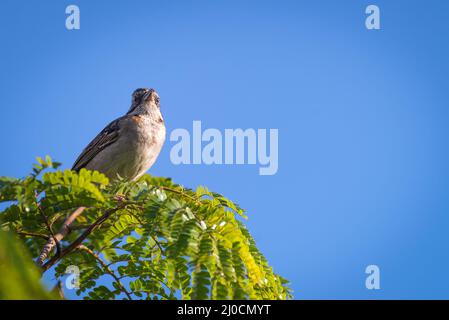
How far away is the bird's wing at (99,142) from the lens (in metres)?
8.13

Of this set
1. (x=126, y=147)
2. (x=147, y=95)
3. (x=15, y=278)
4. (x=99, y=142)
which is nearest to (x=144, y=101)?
(x=147, y=95)

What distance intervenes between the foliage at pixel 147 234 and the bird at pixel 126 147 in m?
2.52

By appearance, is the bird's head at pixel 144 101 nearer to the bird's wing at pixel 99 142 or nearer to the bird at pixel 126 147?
the bird at pixel 126 147

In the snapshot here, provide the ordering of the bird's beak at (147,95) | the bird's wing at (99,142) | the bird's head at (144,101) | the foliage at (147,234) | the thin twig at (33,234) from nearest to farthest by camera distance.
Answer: the foliage at (147,234) < the thin twig at (33,234) < the bird's wing at (99,142) < the bird's head at (144,101) < the bird's beak at (147,95)

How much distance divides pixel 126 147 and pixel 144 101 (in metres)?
1.48

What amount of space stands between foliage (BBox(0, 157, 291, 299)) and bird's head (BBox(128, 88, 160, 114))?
385 cm

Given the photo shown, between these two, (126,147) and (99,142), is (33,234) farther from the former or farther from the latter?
(99,142)

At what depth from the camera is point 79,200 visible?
4.12m

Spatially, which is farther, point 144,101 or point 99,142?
point 144,101

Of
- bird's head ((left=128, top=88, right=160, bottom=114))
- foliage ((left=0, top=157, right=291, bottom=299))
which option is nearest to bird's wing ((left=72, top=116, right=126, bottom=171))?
bird's head ((left=128, top=88, right=160, bottom=114))

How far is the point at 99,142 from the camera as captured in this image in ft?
26.9

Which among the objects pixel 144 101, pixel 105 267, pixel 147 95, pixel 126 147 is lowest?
pixel 105 267

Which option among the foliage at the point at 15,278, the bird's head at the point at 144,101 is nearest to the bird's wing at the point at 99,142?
the bird's head at the point at 144,101
